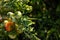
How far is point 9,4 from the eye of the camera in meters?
0.89

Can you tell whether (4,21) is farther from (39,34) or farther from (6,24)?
(39,34)

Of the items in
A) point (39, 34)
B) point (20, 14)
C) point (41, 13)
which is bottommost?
point (39, 34)

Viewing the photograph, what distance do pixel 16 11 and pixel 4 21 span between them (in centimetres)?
10

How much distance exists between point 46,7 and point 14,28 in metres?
0.37

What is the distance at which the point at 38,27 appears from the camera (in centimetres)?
120

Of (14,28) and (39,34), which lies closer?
(14,28)

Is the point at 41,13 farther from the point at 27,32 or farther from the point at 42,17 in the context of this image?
the point at 27,32

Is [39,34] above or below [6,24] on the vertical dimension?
below

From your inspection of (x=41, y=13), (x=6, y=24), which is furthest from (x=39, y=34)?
(x=6, y=24)

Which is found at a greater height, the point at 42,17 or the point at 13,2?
the point at 13,2

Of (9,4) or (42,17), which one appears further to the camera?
(42,17)

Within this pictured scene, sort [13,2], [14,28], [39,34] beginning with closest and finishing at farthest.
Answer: [13,2]
[14,28]
[39,34]

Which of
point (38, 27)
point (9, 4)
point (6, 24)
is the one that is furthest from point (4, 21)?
point (38, 27)

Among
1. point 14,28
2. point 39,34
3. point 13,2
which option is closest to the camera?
point 13,2
